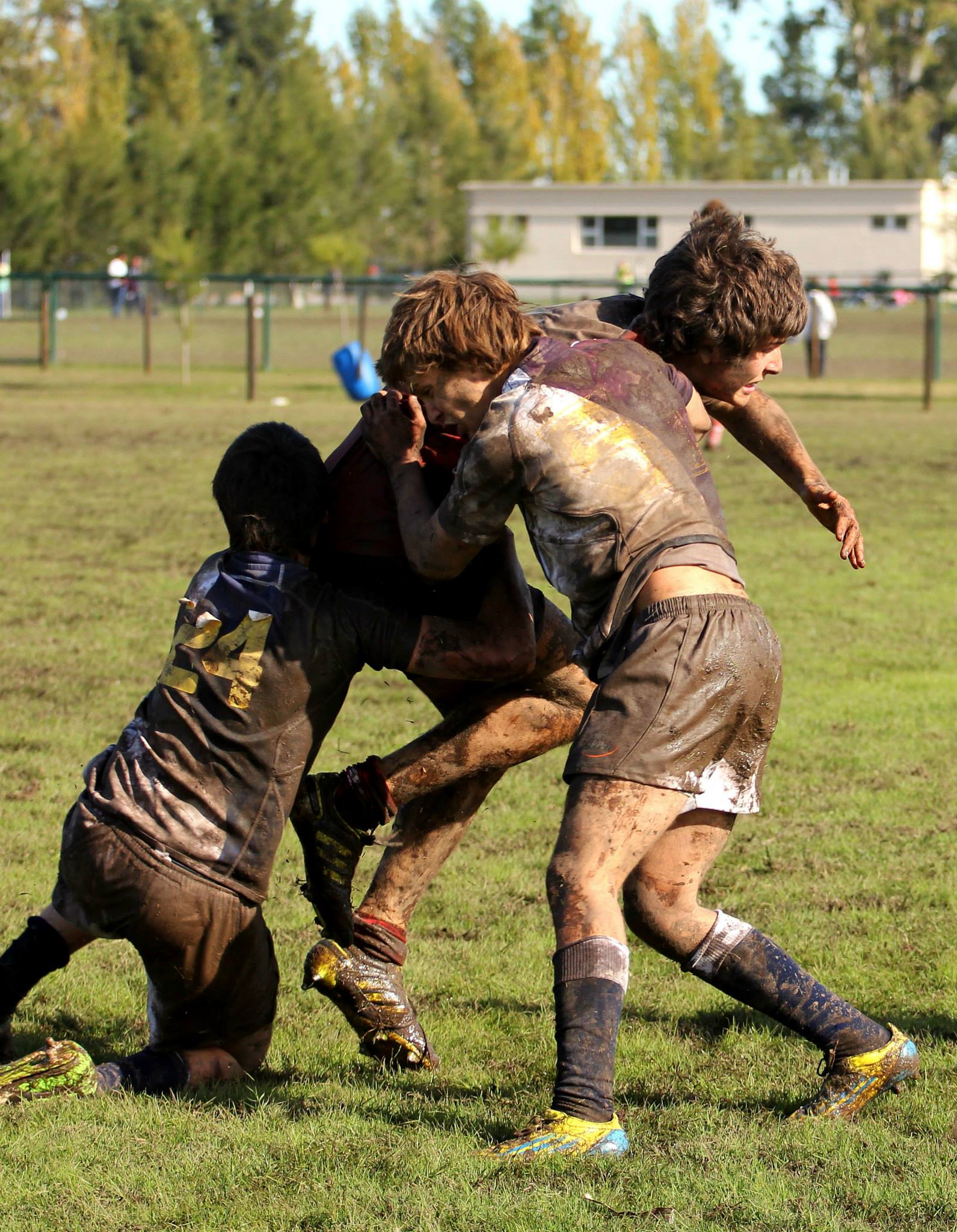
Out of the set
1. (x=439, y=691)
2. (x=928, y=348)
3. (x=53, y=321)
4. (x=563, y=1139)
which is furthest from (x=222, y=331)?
(x=563, y=1139)

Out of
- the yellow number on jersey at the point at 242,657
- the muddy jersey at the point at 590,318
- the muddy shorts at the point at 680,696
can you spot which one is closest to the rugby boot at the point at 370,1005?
the yellow number on jersey at the point at 242,657

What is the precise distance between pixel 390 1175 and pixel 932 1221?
948 millimetres

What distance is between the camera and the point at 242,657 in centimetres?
335

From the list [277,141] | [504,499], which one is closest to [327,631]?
[504,499]

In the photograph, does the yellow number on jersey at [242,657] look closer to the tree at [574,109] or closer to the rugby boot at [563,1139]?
the rugby boot at [563,1139]

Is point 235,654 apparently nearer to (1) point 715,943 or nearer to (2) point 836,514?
(1) point 715,943

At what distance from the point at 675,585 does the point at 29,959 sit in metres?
1.70

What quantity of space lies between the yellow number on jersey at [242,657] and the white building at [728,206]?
2200 inches

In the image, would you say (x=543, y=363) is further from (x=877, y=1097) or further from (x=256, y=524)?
(x=877, y=1097)

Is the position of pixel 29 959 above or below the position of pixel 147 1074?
above

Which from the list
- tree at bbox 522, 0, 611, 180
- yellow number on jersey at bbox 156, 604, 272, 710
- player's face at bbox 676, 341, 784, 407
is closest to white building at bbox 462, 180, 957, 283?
tree at bbox 522, 0, 611, 180

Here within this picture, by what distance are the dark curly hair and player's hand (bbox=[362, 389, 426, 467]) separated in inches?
21.4

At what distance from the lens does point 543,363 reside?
10.3ft

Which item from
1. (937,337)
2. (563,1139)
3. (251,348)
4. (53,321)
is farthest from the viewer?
(53,321)
